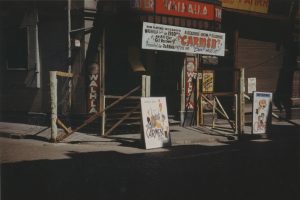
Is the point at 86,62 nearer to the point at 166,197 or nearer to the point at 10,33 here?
the point at 10,33

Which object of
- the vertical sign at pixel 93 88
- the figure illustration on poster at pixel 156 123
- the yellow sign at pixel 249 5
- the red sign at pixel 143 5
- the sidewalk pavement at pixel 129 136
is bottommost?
the sidewalk pavement at pixel 129 136

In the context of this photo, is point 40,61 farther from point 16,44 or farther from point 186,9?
point 186,9

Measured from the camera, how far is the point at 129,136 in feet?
40.0

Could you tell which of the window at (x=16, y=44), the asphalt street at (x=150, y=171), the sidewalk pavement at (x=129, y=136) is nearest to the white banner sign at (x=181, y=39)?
the sidewalk pavement at (x=129, y=136)

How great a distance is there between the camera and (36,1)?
1514 centimetres

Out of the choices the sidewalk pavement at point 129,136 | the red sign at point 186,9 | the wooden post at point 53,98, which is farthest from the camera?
the red sign at point 186,9

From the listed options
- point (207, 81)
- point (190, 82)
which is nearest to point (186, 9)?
point (190, 82)

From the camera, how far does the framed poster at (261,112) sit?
38.7 feet

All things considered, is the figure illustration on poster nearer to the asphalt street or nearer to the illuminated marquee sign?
the asphalt street

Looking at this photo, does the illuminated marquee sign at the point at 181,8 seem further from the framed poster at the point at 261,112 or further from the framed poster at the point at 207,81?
the framed poster at the point at 261,112

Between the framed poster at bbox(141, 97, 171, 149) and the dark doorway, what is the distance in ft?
14.8

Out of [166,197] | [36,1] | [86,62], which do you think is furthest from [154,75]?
[166,197]

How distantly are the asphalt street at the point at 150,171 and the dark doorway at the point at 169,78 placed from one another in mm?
4666

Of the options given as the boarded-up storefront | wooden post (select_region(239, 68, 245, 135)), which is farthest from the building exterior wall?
the boarded-up storefront
